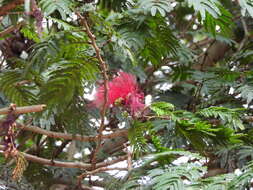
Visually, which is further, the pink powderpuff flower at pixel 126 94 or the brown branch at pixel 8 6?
the pink powderpuff flower at pixel 126 94

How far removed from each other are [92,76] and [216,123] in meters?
0.48

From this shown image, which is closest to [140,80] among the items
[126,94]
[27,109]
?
[126,94]

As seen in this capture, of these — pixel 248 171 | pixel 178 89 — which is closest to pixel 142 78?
pixel 178 89

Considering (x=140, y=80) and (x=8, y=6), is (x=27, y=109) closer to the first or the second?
(x=8, y=6)

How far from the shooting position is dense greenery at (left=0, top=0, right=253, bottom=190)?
1032 mm

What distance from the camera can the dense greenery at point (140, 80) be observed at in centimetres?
103

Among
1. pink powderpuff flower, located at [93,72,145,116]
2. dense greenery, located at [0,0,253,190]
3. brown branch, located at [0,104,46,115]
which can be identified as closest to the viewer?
brown branch, located at [0,104,46,115]

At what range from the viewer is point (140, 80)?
188 cm

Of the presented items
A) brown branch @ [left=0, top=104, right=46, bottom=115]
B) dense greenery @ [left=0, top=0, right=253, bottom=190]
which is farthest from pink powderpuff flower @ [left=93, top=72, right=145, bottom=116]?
brown branch @ [left=0, top=104, right=46, bottom=115]

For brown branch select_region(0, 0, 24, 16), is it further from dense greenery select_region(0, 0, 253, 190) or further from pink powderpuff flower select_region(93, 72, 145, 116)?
pink powderpuff flower select_region(93, 72, 145, 116)

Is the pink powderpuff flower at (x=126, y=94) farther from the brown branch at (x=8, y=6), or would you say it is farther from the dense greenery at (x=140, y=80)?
the brown branch at (x=8, y=6)

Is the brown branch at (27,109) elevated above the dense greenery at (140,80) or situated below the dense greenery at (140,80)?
below

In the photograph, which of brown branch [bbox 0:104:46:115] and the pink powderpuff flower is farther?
the pink powderpuff flower

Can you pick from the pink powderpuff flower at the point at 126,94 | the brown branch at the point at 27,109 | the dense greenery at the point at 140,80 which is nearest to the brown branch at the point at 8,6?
the dense greenery at the point at 140,80
